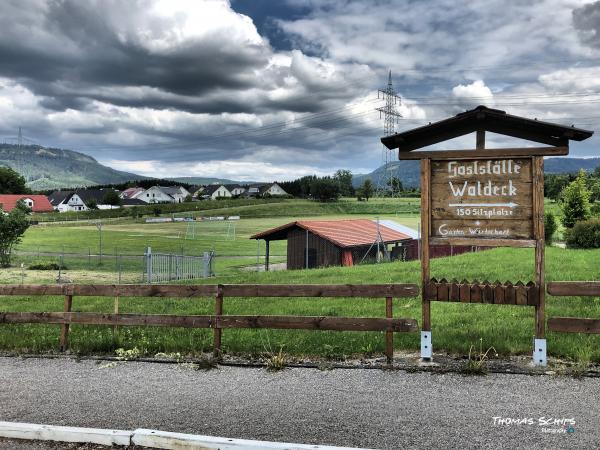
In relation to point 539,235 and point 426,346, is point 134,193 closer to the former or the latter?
point 426,346

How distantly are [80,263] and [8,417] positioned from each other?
1496 inches

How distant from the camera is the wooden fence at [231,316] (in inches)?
286

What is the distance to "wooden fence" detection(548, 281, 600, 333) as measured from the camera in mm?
6719

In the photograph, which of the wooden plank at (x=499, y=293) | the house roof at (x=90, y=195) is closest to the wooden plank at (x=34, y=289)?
the wooden plank at (x=499, y=293)

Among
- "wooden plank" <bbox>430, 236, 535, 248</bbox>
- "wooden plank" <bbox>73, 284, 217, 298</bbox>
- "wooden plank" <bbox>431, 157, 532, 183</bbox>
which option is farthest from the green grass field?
"wooden plank" <bbox>431, 157, 532, 183</bbox>

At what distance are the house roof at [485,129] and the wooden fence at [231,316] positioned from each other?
2.32 meters

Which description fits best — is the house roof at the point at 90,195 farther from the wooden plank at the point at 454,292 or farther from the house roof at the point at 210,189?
the wooden plank at the point at 454,292

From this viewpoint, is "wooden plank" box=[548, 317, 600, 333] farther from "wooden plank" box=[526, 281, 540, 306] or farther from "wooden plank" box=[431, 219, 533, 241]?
"wooden plank" box=[431, 219, 533, 241]

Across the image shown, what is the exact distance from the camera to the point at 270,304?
1351 cm

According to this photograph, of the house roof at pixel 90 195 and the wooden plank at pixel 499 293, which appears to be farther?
the house roof at pixel 90 195

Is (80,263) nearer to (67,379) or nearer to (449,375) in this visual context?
(67,379)

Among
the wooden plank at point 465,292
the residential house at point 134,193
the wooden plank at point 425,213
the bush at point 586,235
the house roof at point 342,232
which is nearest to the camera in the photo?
the wooden plank at point 465,292

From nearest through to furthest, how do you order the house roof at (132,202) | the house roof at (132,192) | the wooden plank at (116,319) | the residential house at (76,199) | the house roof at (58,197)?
the wooden plank at (116,319) → the residential house at (76,199) → the house roof at (58,197) → the house roof at (132,202) → the house roof at (132,192)

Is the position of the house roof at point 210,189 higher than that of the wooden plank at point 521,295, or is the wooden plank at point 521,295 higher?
the house roof at point 210,189
